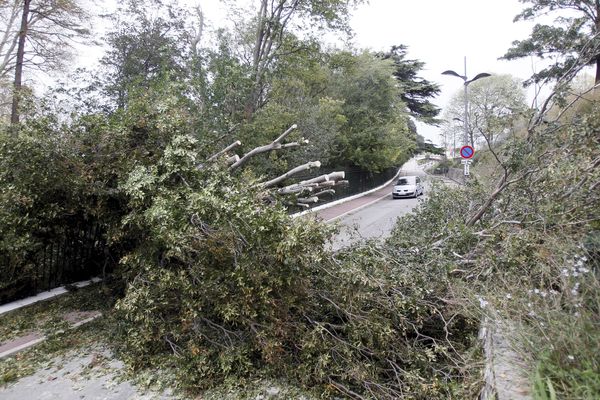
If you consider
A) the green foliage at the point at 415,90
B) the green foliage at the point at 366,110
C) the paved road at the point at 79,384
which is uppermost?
the green foliage at the point at 415,90

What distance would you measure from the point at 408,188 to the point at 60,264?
61.3 ft

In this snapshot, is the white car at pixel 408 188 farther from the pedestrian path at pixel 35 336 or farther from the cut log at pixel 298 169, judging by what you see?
the pedestrian path at pixel 35 336

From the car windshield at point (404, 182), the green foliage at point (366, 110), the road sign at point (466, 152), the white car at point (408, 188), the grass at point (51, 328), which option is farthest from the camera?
the car windshield at point (404, 182)

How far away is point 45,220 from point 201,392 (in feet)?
12.1

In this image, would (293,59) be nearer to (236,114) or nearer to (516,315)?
(236,114)

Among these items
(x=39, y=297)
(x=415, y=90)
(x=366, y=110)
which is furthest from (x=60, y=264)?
(x=415, y=90)

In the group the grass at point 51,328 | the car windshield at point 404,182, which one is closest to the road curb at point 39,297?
the grass at point 51,328

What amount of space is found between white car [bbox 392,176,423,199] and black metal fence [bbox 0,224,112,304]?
1762 centimetres

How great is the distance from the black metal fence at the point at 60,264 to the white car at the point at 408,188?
17.6m

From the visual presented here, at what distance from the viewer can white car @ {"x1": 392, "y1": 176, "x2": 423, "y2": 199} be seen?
20844mm

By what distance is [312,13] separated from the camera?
15359 mm

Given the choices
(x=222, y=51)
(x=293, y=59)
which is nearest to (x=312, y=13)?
(x=293, y=59)

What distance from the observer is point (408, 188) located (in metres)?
21.0

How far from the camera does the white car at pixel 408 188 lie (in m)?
20.8
